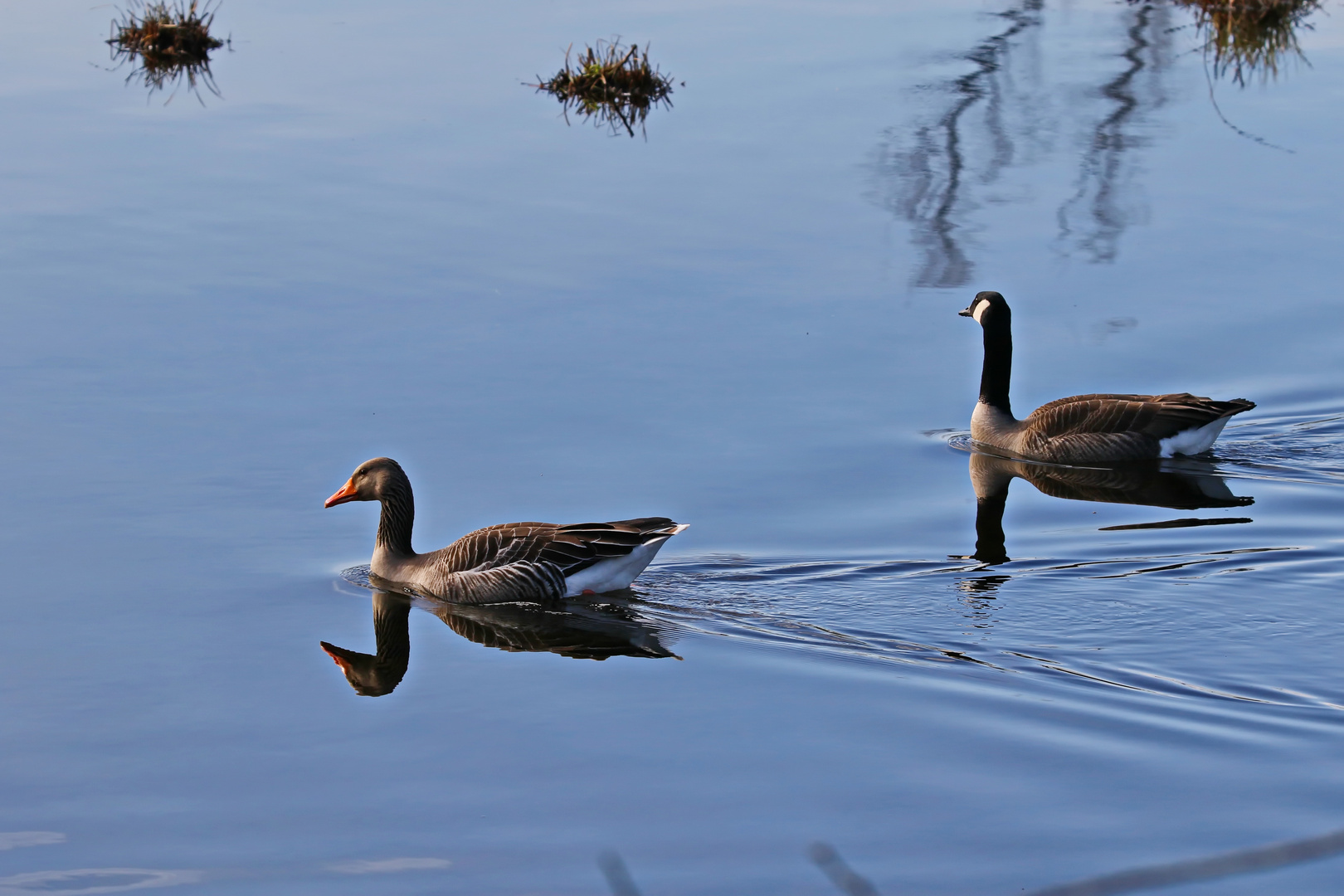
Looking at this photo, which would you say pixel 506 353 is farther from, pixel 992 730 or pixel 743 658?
pixel 992 730

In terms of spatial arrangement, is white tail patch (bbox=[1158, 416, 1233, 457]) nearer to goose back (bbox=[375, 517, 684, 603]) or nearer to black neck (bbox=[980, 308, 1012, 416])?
black neck (bbox=[980, 308, 1012, 416])

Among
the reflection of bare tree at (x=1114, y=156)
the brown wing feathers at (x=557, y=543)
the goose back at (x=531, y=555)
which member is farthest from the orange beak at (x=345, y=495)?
the reflection of bare tree at (x=1114, y=156)

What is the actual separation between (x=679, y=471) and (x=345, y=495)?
2.57m

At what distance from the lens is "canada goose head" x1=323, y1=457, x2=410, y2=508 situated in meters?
11.9

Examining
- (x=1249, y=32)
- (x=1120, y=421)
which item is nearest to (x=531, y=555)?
(x=1120, y=421)

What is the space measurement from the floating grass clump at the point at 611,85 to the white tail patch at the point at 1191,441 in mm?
11541

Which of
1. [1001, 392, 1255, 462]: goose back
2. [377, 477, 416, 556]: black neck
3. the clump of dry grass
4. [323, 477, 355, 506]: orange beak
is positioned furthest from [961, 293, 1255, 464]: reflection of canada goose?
the clump of dry grass

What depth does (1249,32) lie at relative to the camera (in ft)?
93.4

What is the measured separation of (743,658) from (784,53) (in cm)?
1763

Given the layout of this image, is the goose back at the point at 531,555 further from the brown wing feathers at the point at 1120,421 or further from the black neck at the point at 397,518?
the brown wing feathers at the point at 1120,421

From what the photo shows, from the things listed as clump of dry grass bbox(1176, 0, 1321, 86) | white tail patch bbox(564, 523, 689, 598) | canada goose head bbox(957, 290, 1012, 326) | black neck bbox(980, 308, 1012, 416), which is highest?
clump of dry grass bbox(1176, 0, 1321, 86)

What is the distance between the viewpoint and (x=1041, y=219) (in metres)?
19.5

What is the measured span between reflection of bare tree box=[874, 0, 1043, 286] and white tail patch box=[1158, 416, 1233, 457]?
3941mm

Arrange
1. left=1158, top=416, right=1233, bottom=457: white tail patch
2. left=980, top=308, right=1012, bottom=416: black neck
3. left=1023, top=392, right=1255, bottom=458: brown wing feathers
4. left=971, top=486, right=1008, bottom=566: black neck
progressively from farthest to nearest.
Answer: left=980, top=308, right=1012, bottom=416: black neck, left=1158, top=416, right=1233, bottom=457: white tail patch, left=1023, top=392, right=1255, bottom=458: brown wing feathers, left=971, top=486, right=1008, bottom=566: black neck
